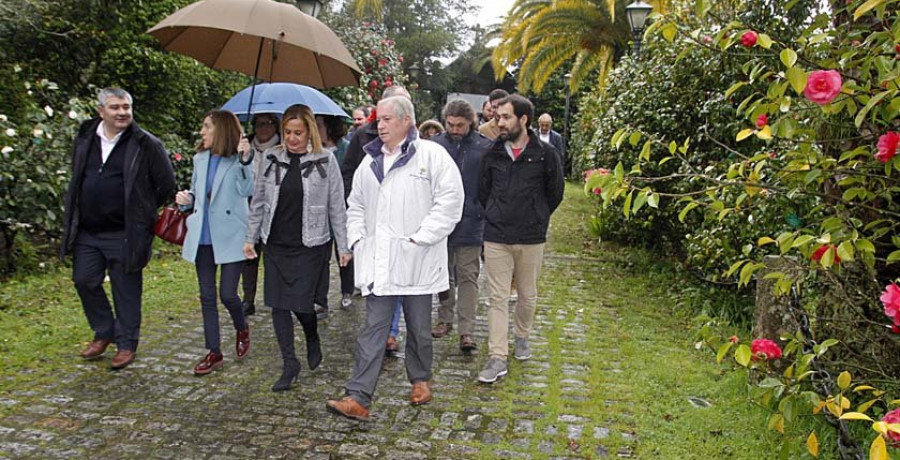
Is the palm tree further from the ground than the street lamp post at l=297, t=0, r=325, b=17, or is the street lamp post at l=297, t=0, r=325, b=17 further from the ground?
the palm tree

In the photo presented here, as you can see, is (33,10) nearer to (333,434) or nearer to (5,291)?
(5,291)

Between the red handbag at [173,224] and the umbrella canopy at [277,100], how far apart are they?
148 centimetres

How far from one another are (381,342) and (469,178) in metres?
1.96

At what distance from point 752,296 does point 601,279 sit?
94.9 inches

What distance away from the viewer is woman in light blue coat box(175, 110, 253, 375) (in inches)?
200

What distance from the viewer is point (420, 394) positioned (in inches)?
187

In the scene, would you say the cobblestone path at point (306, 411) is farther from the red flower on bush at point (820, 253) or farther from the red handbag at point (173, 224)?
the red flower on bush at point (820, 253)

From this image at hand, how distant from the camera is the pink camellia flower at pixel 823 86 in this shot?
2312mm

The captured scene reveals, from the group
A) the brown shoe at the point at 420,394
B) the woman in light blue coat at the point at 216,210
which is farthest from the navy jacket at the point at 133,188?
the brown shoe at the point at 420,394

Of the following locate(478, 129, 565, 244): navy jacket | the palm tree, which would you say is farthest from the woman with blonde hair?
the palm tree

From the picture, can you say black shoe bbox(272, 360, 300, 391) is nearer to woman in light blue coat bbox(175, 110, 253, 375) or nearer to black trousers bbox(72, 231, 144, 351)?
woman in light blue coat bbox(175, 110, 253, 375)

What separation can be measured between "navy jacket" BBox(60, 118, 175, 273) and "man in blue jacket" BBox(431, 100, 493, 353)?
89.2 inches

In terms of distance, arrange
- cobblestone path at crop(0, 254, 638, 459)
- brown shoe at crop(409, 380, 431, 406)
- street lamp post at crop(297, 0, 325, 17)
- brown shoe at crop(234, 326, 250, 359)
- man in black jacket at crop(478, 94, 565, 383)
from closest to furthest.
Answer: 1. cobblestone path at crop(0, 254, 638, 459)
2. brown shoe at crop(409, 380, 431, 406)
3. man in black jacket at crop(478, 94, 565, 383)
4. brown shoe at crop(234, 326, 250, 359)
5. street lamp post at crop(297, 0, 325, 17)

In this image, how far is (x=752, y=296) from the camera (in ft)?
22.9
